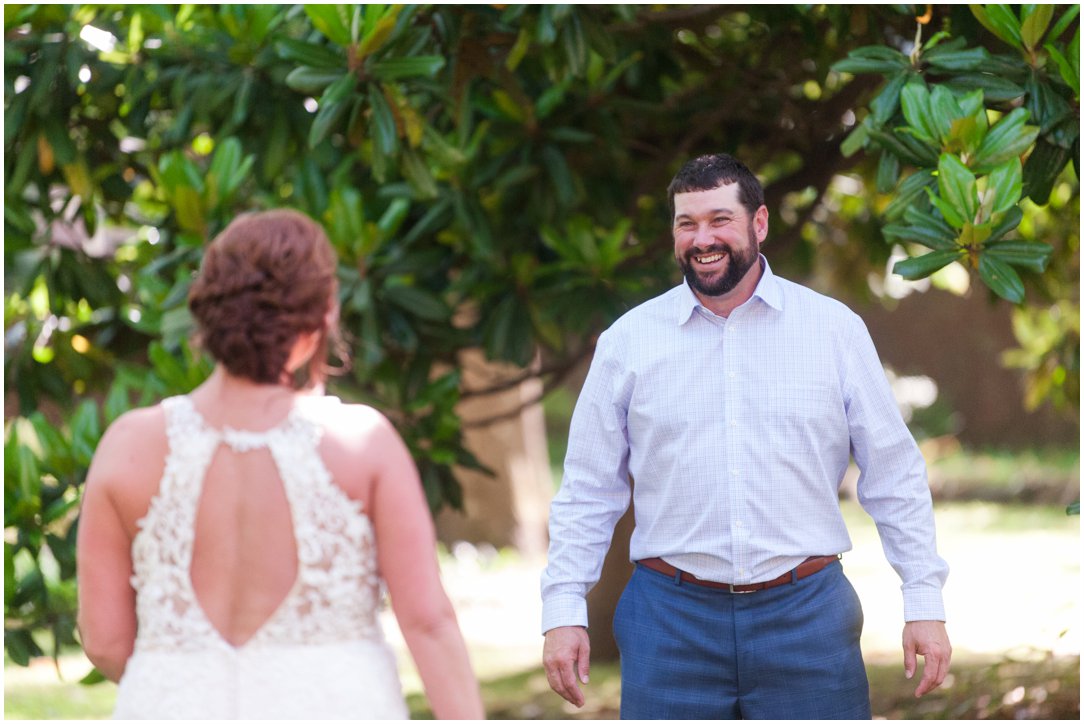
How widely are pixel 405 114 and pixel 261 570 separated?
87.8 inches

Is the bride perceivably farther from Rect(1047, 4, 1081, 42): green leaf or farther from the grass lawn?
the grass lawn

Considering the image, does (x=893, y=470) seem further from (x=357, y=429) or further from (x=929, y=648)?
(x=357, y=429)

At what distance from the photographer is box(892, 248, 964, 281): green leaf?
326 centimetres

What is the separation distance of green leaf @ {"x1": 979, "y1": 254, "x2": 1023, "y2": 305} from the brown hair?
5.96 feet

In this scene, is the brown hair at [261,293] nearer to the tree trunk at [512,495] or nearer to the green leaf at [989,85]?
the green leaf at [989,85]

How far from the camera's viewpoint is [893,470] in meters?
2.95

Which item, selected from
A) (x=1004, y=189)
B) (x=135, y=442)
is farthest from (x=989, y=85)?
(x=135, y=442)

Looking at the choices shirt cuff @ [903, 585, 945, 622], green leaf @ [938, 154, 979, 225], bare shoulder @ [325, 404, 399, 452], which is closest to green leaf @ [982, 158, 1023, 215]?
green leaf @ [938, 154, 979, 225]

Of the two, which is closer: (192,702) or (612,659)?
(192,702)

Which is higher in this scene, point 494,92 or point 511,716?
point 494,92

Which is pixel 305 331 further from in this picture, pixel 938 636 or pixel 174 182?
pixel 174 182

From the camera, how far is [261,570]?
2.18m

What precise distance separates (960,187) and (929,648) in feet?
3.74

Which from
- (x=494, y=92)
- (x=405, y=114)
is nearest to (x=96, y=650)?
(x=405, y=114)
